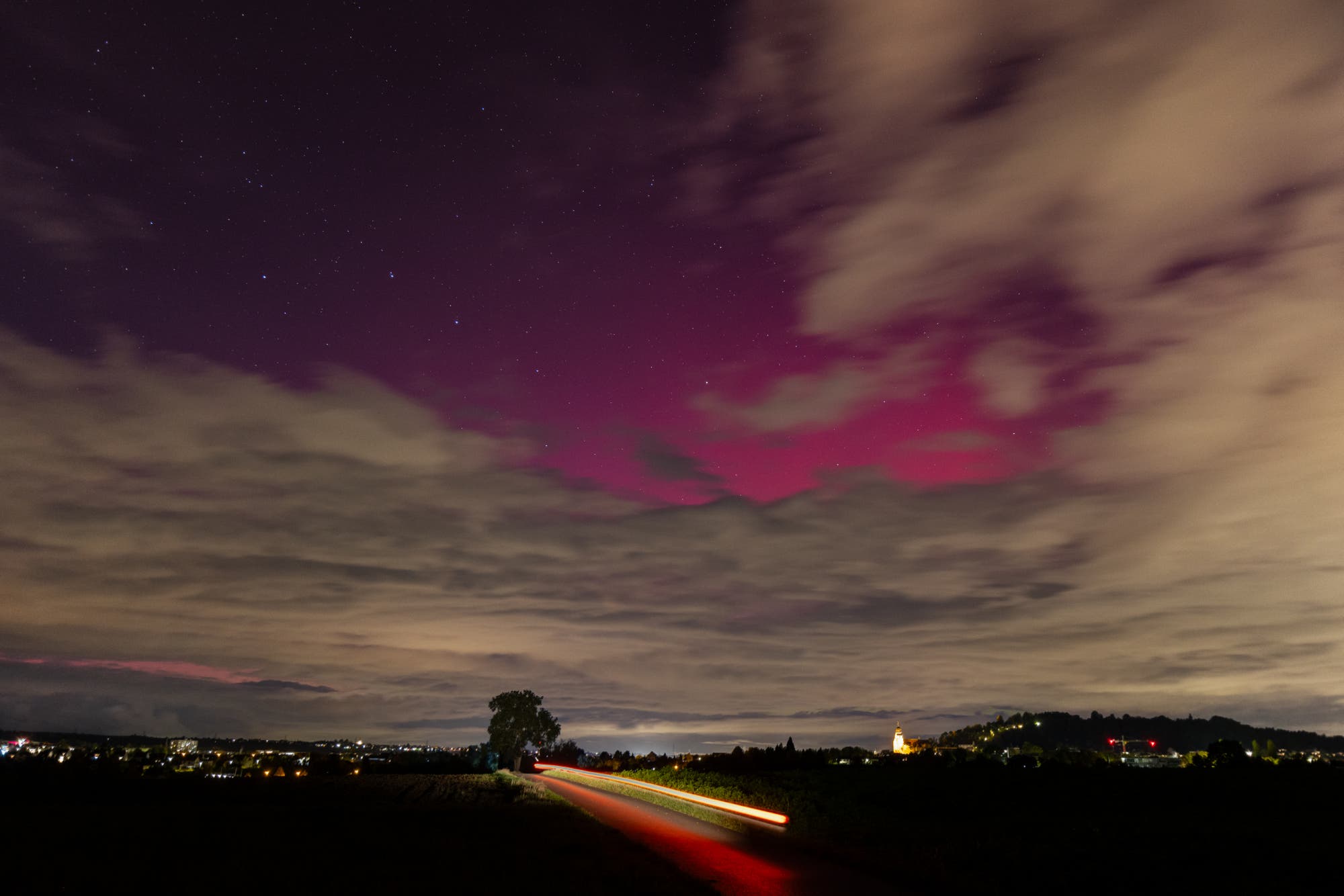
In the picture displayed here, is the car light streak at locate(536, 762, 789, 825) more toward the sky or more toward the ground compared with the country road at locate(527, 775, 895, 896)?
more toward the sky

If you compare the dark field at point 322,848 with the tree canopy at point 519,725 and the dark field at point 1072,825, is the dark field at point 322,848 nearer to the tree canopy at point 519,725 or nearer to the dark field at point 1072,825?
the dark field at point 1072,825

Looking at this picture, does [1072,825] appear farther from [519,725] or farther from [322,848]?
[519,725]

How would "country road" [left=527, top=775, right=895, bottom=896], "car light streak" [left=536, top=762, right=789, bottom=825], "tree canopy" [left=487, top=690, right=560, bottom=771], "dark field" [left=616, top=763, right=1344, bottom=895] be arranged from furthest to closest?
"tree canopy" [left=487, top=690, right=560, bottom=771]
"car light streak" [left=536, top=762, right=789, bottom=825]
"country road" [left=527, top=775, right=895, bottom=896]
"dark field" [left=616, top=763, right=1344, bottom=895]

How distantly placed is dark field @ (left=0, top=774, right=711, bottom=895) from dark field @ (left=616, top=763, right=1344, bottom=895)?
7.52m

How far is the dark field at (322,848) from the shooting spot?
21.2m

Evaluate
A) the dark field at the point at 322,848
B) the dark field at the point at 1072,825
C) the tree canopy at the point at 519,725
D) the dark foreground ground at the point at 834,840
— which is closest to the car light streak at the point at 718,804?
the dark field at the point at 1072,825

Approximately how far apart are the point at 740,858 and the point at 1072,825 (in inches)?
415

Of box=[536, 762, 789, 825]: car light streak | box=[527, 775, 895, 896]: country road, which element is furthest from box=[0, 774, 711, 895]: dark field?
box=[536, 762, 789, 825]: car light streak

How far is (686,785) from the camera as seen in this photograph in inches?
2287

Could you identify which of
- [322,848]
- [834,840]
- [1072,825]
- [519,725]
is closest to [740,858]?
[834,840]

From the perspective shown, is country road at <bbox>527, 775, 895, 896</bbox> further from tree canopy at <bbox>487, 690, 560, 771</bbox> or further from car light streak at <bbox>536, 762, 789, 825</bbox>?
tree canopy at <bbox>487, 690, 560, 771</bbox>

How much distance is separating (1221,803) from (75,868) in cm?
3850

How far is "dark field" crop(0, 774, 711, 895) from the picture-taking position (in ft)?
69.5

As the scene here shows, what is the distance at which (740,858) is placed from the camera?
84.1 feet
